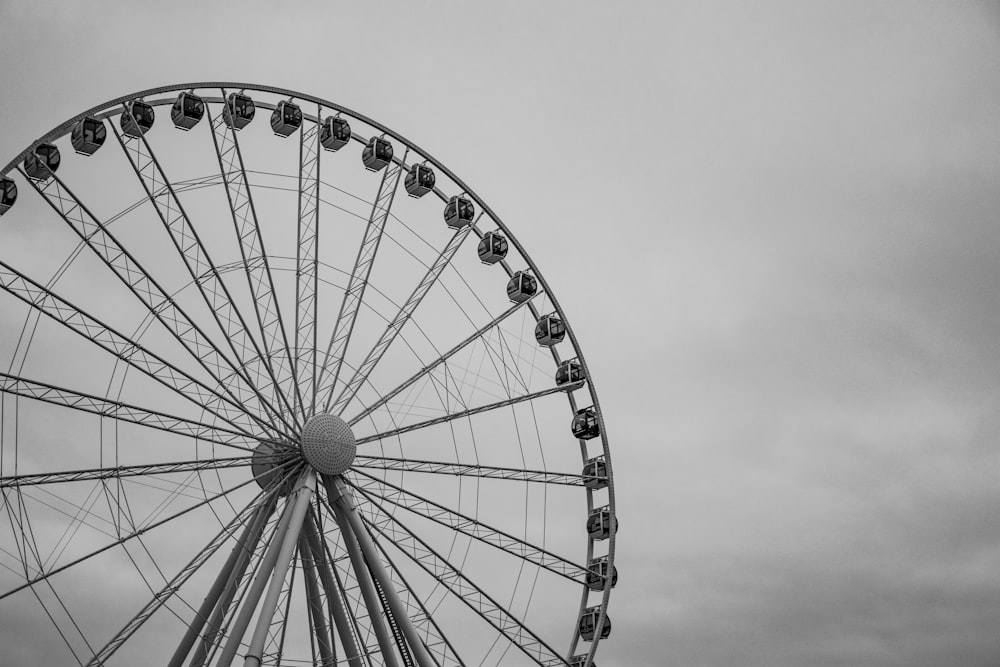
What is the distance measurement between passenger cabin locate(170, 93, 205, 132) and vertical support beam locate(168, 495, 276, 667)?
1165 centimetres

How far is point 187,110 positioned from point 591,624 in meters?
20.8

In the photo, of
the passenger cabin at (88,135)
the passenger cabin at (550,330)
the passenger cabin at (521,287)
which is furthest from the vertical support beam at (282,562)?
the passenger cabin at (88,135)

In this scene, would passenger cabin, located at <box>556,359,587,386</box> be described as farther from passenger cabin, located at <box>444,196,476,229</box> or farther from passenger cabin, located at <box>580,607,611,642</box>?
passenger cabin, located at <box>580,607,611,642</box>

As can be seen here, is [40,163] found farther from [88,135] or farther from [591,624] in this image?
[591,624]

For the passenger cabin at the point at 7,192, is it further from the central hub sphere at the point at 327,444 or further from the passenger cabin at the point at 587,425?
the passenger cabin at the point at 587,425

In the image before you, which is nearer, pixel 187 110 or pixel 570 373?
pixel 187 110

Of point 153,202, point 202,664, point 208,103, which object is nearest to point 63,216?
point 153,202

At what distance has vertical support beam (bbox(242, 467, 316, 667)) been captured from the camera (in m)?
31.5

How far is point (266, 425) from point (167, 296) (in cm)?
466

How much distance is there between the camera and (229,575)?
36344mm

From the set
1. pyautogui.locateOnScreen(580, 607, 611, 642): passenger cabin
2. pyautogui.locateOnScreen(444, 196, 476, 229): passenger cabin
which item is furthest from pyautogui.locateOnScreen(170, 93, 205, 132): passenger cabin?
Answer: pyautogui.locateOnScreen(580, 607, 611, 642): passenger cabin

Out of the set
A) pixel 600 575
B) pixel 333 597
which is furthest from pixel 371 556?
pixel 600 575

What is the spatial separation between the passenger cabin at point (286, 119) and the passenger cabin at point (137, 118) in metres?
3.99

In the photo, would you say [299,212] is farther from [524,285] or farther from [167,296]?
[524,285]
